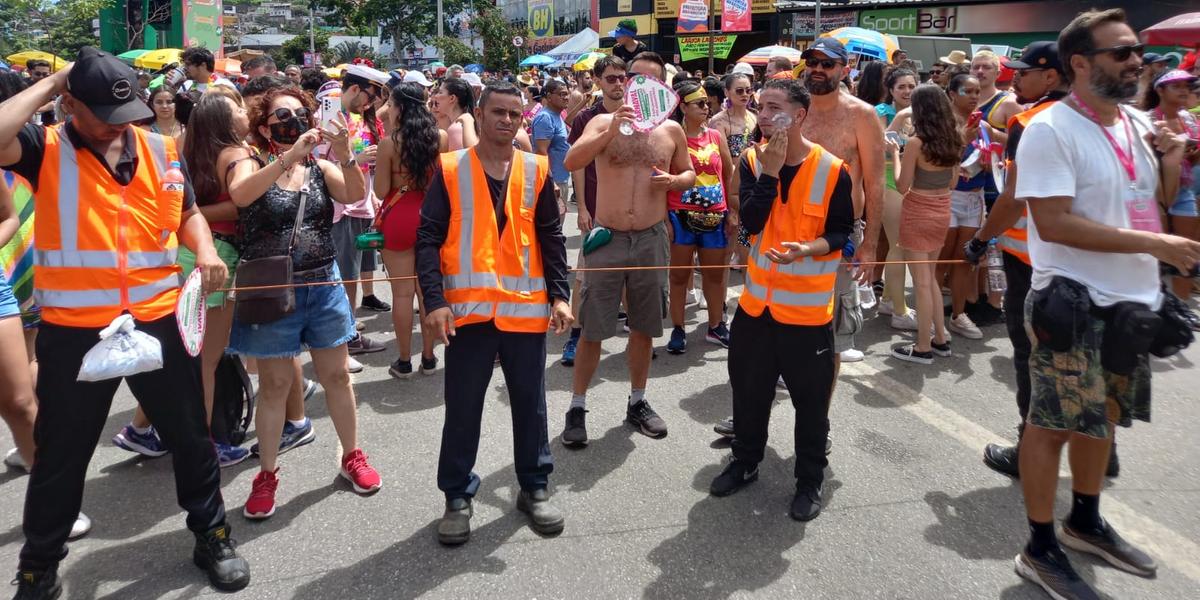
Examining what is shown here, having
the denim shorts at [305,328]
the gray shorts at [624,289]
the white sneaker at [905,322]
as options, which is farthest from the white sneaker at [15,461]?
the white sneaker at [905,322]

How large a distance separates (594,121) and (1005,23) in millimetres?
28171

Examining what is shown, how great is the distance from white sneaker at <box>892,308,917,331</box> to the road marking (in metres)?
1.00

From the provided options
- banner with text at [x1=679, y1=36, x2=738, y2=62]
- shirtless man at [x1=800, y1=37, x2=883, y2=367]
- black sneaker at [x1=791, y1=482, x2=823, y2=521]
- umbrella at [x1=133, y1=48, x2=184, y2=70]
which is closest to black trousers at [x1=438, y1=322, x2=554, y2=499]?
black sneaker at [x1=791, y1=482, x2=823, y2=521]

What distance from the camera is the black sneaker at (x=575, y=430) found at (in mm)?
4160

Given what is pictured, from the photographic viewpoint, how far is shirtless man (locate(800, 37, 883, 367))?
417 centimetres

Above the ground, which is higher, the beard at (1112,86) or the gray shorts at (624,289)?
the beard at (1112,86)

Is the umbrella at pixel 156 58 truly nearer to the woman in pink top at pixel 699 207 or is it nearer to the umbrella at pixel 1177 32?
the woman in pink top at pixel 699 207

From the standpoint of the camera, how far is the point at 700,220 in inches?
215

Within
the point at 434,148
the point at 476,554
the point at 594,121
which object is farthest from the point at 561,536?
the point at 434,148

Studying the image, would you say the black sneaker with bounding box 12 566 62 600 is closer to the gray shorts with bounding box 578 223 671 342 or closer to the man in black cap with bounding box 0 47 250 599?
the man in black cap with bounding box 0 47 250 599

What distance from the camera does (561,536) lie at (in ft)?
10.8

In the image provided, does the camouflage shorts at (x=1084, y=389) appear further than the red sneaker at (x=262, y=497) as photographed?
No

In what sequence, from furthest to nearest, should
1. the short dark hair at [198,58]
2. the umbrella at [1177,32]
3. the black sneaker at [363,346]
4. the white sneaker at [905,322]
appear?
1. the umbrella at [1177,32]
2. the short dark hair at [198,58]
3. the white sneaker at [905,322]
4. the black sneaker at [363,346]

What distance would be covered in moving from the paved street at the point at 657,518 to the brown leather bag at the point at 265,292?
0.85 meters
